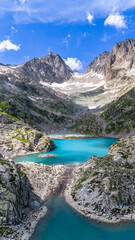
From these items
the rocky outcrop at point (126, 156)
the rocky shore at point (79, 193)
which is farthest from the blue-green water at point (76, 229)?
the rocky outcrop at point (126, 156)

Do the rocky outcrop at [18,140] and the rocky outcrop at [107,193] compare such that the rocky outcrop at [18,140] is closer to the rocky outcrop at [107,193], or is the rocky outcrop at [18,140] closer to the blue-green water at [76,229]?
the rocky outcrop at [107,193]

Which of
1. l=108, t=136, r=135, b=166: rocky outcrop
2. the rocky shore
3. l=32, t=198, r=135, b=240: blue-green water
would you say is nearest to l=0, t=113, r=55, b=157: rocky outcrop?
the rocky shore

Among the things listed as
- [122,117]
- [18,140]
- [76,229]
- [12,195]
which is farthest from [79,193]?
[122,117]

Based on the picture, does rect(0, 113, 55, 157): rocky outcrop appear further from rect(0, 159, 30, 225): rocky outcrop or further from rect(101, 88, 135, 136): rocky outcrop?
rect(101, 88, 135, 136): rocky outcrop

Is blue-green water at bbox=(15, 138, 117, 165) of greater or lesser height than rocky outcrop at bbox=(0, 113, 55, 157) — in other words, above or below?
below

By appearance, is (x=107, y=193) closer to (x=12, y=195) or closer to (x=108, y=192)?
(x=108, y=192)
